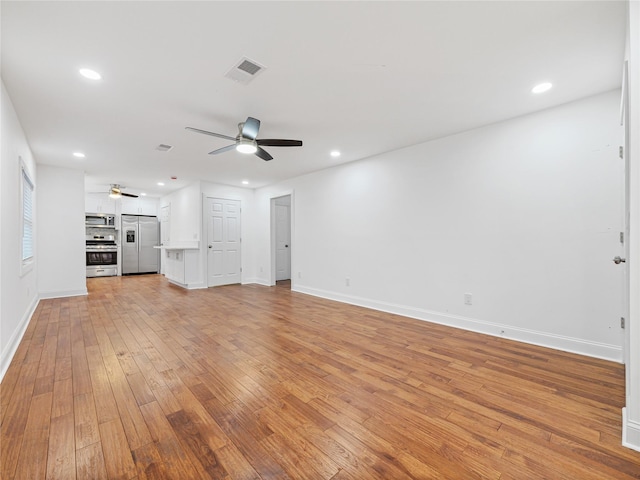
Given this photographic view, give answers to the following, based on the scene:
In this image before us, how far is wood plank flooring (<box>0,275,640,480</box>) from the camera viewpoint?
1365 millimetres

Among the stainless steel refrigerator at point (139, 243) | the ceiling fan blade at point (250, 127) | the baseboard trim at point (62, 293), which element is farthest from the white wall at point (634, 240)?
the stainless steel refrigerator at point (139, 243)

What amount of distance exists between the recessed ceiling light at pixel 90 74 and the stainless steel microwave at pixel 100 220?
741 cm

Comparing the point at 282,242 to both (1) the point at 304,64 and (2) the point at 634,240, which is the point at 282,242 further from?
(2) the point at 634,240

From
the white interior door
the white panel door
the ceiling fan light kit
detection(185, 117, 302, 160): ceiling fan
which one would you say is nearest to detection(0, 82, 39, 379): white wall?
detection(185, 117, 302, 160): ceiling fan

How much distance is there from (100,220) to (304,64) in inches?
348

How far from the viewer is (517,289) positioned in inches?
120

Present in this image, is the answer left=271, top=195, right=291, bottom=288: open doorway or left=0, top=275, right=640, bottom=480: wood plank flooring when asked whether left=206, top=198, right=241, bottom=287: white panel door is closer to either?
left=271, top=195, right=291, bottom=288: open doorway

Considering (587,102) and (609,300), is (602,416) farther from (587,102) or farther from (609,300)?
(587,102)

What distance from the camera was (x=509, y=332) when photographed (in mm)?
3082

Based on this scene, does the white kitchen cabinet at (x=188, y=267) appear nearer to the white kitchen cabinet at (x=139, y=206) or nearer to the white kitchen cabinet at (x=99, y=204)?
the white kitchen cabinet at (x=139, y=206)

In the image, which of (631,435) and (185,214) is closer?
(631,435)

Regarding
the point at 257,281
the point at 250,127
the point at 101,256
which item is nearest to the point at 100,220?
the point at 101,256

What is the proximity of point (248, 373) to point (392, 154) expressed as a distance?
3.59m

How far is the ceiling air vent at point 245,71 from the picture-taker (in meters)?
2.15
